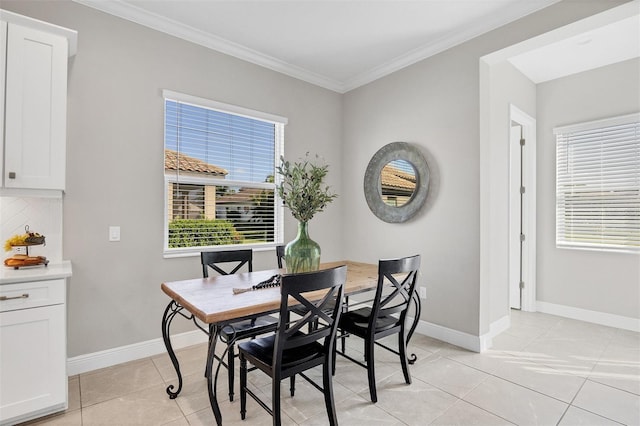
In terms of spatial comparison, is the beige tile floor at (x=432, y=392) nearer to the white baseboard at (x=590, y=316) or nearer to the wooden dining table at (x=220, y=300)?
the wooden dining table at (x=220, y=300)

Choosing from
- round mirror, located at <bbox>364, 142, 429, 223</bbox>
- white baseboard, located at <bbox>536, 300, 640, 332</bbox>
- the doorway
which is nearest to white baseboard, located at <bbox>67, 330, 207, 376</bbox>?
round mirror, located at <bbox>364, 142, 429, 223</bbox>

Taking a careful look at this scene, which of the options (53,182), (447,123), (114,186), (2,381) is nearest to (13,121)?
(53,182)

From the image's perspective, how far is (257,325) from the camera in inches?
92.7

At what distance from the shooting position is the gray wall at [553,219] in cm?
355

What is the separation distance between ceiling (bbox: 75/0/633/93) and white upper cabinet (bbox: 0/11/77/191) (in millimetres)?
672

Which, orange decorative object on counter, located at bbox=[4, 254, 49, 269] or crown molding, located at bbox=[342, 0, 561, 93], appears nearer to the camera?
orange decorative object on counter, located at bbox=[4, 254, 49, 269]

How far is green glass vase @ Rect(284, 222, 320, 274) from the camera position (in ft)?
7.41

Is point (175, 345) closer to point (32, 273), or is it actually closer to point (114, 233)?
point (114, 233)

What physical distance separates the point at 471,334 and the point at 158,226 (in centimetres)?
304

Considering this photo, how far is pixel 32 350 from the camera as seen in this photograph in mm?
1936

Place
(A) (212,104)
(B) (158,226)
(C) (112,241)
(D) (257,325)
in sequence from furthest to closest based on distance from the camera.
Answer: (A) (212,104) → (B) (158,226) → (C) (112,241) → (D) (257,325)

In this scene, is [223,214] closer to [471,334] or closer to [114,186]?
[114,186]

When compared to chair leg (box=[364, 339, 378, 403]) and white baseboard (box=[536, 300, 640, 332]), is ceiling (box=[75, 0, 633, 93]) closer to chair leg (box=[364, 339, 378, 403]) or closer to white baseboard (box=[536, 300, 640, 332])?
chair leg (box=[364, 339, 378, 403])

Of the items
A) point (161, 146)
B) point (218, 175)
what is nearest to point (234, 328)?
point (218, 175)
